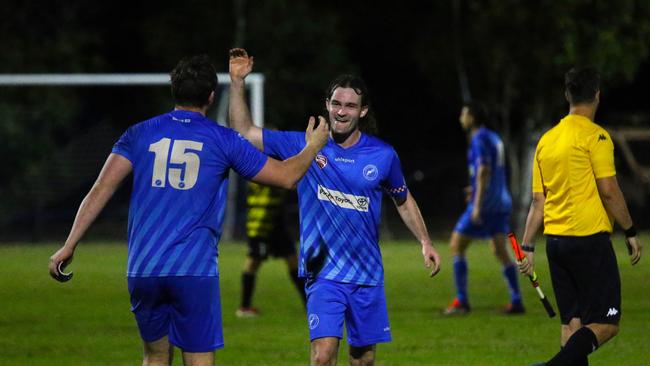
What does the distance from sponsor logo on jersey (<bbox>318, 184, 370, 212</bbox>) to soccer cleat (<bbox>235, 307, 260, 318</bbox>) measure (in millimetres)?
6467

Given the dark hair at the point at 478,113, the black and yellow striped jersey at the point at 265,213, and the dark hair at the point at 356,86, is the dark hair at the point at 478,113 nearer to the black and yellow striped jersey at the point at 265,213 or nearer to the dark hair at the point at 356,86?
the black and yellow striped jersey at the point at 265,213

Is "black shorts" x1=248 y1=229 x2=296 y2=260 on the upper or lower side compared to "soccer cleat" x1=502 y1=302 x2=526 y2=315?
upper

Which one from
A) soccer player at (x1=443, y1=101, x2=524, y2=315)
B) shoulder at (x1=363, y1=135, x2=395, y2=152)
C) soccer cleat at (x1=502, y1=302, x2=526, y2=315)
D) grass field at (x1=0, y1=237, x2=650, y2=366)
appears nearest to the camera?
shoulder at (x1=363, y1=135, x2=395, y2=152)

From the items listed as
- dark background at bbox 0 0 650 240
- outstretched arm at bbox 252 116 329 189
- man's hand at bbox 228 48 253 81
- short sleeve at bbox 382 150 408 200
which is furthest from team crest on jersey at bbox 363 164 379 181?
dark background at bbox 0 0 650 240

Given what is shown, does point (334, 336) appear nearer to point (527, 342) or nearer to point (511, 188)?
point (527, 342)

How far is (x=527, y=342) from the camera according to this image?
1202cm

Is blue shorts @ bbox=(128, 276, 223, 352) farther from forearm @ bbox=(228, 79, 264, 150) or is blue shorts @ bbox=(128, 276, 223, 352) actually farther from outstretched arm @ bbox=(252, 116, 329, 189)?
forearm @ bbox=(228, 79, 264, 150)

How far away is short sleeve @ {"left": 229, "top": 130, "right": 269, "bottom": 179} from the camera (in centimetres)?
701

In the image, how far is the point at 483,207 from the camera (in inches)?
571

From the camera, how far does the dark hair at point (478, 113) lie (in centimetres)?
1431

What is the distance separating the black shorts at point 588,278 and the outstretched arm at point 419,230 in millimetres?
917

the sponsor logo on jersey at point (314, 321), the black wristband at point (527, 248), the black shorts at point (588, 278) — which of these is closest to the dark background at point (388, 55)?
the black wristband at point (527, 248)

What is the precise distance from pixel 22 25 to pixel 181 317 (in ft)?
103

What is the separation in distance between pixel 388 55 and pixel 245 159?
111ft
